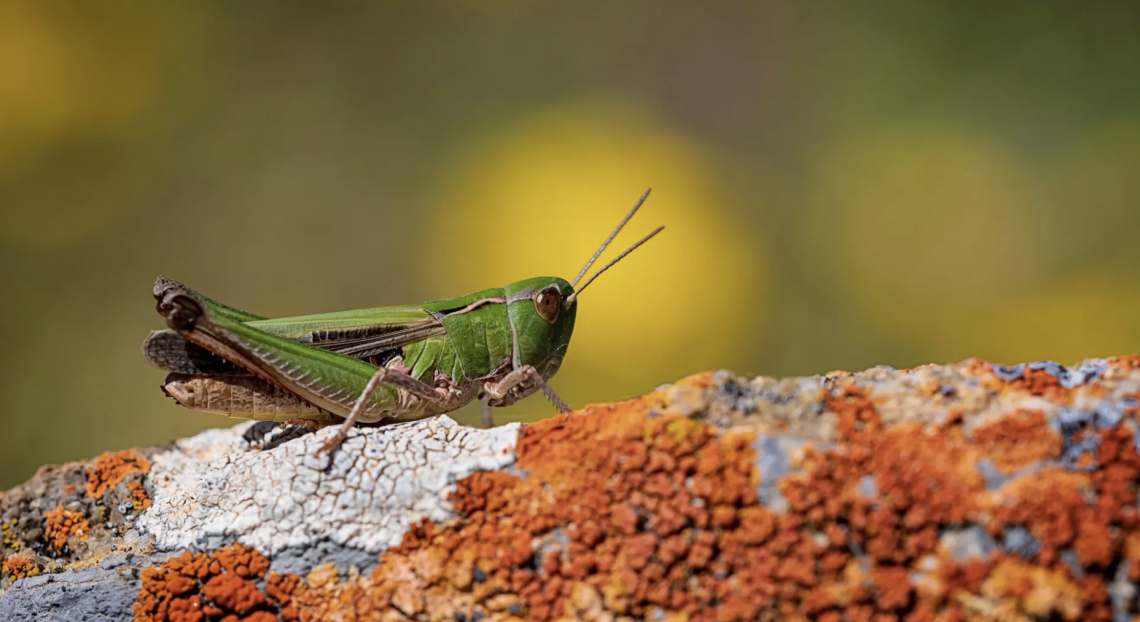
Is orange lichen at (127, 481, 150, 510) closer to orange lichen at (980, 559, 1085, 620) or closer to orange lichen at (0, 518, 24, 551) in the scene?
orange lichen at (0, 518, 24, 551)

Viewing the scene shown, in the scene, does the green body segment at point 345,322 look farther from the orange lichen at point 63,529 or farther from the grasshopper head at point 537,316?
the orange lichen at point 63,529

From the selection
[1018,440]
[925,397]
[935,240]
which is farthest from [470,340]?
[935,240]

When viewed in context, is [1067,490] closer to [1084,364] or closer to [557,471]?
[1084,364]

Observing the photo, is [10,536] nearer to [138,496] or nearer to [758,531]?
[138,496]

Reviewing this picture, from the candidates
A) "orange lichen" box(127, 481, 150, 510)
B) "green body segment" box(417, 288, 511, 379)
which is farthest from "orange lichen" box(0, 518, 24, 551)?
"green body segment" box(417, 288, 511, 379)

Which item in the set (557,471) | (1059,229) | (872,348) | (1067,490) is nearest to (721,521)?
(557,471)

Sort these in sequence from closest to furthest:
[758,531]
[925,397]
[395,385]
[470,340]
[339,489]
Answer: [758,531] < [925,397] < [339,489] < [395,385] < [470,340]
